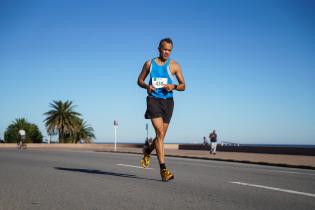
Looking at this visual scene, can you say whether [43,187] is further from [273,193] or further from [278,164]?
[278,164]

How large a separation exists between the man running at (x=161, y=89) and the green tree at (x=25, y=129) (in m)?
66.7

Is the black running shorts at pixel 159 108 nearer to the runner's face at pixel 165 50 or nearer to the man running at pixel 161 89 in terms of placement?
the man running at pixel 161 89

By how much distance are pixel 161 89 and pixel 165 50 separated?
24.7 inches

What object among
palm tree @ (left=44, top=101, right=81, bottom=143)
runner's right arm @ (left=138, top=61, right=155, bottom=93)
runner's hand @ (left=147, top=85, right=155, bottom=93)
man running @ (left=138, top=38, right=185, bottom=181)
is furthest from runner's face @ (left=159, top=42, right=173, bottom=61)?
palm tree @ (left=44, top=101, right=81, bottom=143)

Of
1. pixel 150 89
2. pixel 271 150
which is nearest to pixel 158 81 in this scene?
pixel 150 89

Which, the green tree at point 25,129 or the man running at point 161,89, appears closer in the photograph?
the man running at point 161,89

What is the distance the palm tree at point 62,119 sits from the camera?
221ft

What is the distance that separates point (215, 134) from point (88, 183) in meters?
24.0

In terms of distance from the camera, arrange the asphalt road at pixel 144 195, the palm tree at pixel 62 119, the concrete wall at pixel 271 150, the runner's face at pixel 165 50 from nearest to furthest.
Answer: the asphalt road at pixel 144 195 → the runner's face at pixel 165 50 → the concrete wall at pixel 271 150 → the palm tree at pixel 62 119

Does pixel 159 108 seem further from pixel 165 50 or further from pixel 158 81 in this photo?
pixel 165 50

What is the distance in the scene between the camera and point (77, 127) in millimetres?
68812

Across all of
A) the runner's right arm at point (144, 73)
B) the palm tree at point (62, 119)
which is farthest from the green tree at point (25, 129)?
the runner's right arm at point (144, 73)

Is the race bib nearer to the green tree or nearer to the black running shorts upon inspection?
the black running shorts

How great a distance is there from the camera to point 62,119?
6769cm
